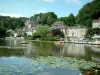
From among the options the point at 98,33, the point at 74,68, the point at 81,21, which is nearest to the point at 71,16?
the point at 81,21

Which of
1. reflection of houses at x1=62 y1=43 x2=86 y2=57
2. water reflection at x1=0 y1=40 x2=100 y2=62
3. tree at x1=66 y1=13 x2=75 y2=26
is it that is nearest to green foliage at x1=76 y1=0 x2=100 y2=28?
water reflection at x1=0 y1=40 x2=100 y2=62

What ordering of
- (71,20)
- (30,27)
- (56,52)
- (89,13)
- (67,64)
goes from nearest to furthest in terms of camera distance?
(67,64) → (56,52) → (89,13) → (71,20) → (30,27)

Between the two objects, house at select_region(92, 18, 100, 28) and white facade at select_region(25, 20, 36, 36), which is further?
white facade at select_region(25, 20, 36, 36)

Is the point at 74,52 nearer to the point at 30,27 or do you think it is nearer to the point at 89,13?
the point at 89,13

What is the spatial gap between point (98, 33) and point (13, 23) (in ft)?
327

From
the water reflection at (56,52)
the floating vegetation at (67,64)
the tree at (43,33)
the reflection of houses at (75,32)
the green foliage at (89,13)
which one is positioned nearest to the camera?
the floating vegetation at (67,64)

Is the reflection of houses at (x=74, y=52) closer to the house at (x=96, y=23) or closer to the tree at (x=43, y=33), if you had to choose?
the house at (x=96, y=23)

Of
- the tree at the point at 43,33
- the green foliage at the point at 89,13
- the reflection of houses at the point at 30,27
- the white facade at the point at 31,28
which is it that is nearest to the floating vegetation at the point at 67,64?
the green foliage at the point at 89,13

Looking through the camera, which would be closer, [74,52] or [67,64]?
[67,64]

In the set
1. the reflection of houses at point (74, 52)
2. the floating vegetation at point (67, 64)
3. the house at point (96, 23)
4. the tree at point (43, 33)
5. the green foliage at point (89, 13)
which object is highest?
the green foliage at point (89, 13)

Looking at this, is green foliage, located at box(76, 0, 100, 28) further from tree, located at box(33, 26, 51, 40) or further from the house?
tree, located at box(33, 26, 51, 40)

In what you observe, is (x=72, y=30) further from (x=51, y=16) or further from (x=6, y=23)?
(x=6, y=23)

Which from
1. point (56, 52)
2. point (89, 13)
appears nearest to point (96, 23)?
point (89, 13)

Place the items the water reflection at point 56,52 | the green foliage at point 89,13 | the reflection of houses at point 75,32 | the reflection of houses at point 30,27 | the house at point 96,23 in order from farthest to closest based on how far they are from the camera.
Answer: the reflection of houses at point 30,27 → the reflection of houses at point 75,32 → the green foliage at point 89,13 → the house at point 96,23 → the water reflection at point 56,52
